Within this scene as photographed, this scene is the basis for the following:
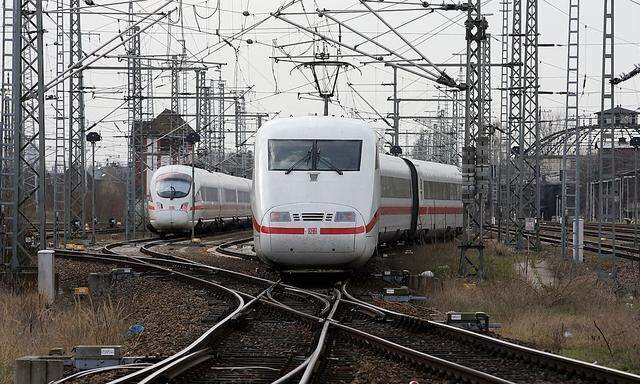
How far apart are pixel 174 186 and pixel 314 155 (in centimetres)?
2637

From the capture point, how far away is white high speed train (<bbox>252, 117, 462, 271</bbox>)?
19.0 meters

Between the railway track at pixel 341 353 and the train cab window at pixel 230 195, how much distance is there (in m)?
37.2

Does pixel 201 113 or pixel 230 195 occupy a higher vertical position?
pixel 201 113

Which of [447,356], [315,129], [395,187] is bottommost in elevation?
[447,356]

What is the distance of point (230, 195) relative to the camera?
56344mm

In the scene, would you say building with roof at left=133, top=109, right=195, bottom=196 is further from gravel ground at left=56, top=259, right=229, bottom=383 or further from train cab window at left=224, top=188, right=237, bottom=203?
gravel ground at left=56, top=259, right=229, bottom=383

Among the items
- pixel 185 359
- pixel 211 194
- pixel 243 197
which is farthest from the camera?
pixel 243 197

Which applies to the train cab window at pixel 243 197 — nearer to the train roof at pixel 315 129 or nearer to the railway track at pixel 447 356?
the train roof at pixel 315 129

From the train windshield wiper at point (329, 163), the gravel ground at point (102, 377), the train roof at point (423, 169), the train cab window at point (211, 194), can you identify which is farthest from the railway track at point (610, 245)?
the gravel ground at point (102, 377)

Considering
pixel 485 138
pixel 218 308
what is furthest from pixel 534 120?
pixel 218 308

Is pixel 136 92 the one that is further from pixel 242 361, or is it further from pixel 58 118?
pixel 242 361

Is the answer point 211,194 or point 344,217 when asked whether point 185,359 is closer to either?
point 344,217

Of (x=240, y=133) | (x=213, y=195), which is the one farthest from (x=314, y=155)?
(x=240, y=133)

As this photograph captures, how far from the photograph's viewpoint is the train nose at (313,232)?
62.0 ft
